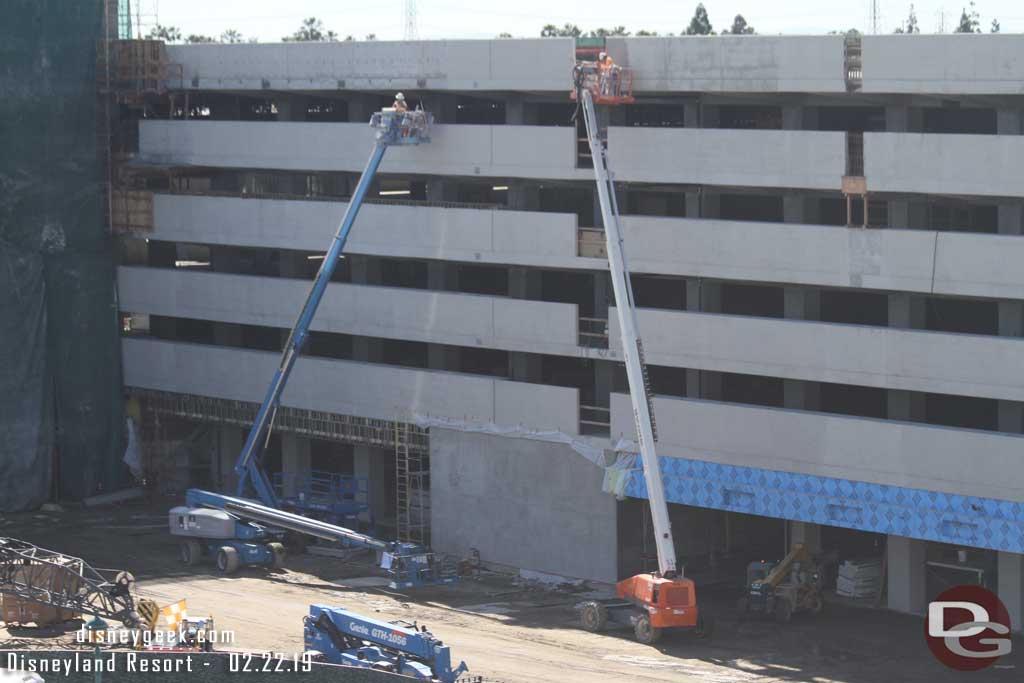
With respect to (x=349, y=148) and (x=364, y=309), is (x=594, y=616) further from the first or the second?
(x=349, y=148)

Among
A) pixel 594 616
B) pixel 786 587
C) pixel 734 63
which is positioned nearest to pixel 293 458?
pixel 594 616

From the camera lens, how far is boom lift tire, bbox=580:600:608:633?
1991 inches

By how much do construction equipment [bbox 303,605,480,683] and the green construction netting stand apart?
85.1 ft

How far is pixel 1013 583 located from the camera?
51.0 m

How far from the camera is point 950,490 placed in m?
50.1

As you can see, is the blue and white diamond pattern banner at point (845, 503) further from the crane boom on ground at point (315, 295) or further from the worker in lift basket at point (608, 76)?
the crane boom on ground at point (315, 295)

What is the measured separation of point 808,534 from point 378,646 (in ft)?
56.4

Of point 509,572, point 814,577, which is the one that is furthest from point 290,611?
point 814,577

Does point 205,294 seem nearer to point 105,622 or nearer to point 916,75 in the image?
point 105,622

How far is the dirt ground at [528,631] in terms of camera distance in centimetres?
4694

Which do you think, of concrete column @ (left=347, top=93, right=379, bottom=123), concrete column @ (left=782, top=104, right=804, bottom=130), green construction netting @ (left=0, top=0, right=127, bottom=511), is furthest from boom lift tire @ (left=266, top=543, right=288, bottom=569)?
concrete column @ (left=782, top=104, right=804, bottom=130)

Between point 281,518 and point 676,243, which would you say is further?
point 281,518

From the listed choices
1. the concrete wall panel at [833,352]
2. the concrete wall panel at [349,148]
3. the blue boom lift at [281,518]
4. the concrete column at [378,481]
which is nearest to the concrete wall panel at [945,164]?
the concrete wall panel at [833,352]

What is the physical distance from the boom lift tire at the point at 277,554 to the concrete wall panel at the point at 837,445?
11.3 meters
